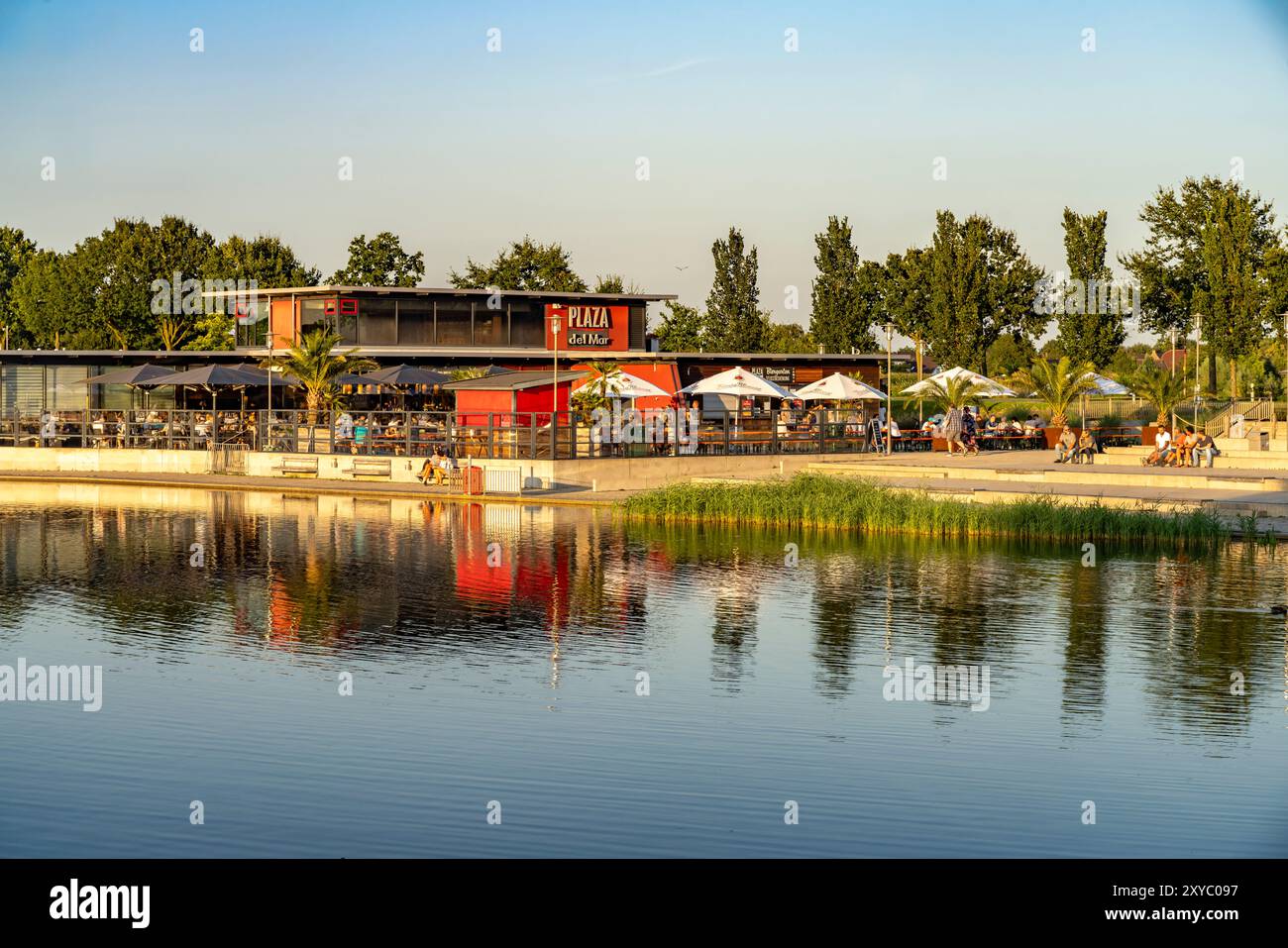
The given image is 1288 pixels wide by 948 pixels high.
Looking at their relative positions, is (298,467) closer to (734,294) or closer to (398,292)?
(398,292)

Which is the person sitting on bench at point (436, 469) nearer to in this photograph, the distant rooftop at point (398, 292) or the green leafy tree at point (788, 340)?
the distant rooftop at point (398, 292)

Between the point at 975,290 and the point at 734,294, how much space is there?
14538 mm

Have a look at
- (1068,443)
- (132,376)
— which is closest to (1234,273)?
(1068,443)

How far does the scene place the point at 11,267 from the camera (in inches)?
5246

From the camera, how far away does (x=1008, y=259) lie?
301ft

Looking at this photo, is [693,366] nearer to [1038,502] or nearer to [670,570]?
[1038,502]

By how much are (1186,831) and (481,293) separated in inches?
2231

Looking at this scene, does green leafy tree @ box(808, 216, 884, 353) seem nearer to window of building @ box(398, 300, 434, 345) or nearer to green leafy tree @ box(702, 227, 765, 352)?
green leafy tree @ box(702, 227, 765, 352)

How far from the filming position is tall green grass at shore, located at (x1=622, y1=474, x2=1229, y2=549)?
33594mm

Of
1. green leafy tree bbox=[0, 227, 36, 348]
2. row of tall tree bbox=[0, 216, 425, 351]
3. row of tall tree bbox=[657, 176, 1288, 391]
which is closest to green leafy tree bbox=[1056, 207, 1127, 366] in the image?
row of tall tree bbox=[657, 176, 1288, 391]

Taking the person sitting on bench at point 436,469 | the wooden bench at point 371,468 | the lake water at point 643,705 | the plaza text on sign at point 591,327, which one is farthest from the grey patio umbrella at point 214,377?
the lake water at point 643,705

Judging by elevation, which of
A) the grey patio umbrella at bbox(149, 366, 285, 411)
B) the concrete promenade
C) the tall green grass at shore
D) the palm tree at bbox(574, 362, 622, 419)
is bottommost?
the tall green grass at shore

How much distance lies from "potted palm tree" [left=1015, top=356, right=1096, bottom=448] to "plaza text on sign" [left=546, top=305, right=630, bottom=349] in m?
18.3
